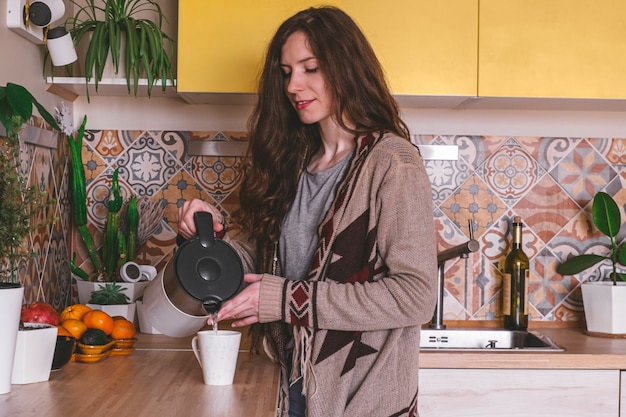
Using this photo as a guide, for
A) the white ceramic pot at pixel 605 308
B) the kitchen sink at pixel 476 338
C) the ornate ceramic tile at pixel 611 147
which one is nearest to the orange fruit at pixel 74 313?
the kitchen sink at pixel 476 338

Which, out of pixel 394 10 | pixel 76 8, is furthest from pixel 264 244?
pixel 76 8

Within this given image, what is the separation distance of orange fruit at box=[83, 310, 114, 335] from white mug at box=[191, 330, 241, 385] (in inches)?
14.7

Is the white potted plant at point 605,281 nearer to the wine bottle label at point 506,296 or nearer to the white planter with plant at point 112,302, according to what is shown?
the wine bottle label at point 506,296

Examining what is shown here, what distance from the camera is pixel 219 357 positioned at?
4.64 ft

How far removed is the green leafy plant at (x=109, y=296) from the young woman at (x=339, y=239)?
0.51 metres

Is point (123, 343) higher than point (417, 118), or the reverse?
point (417, 118)

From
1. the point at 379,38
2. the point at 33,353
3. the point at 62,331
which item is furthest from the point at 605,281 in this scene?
the point at 33,353

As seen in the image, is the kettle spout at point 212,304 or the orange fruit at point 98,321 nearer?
the kettle spout at point 212,304

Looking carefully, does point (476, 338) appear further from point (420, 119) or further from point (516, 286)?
point (420, 119)

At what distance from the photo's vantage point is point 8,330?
1.31m

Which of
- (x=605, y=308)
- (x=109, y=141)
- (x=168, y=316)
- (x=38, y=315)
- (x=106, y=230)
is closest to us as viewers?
(x=38, y=315)

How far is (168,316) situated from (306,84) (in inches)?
21.8

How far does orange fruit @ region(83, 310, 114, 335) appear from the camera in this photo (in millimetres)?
1727

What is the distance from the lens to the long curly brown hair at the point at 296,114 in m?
1.55
